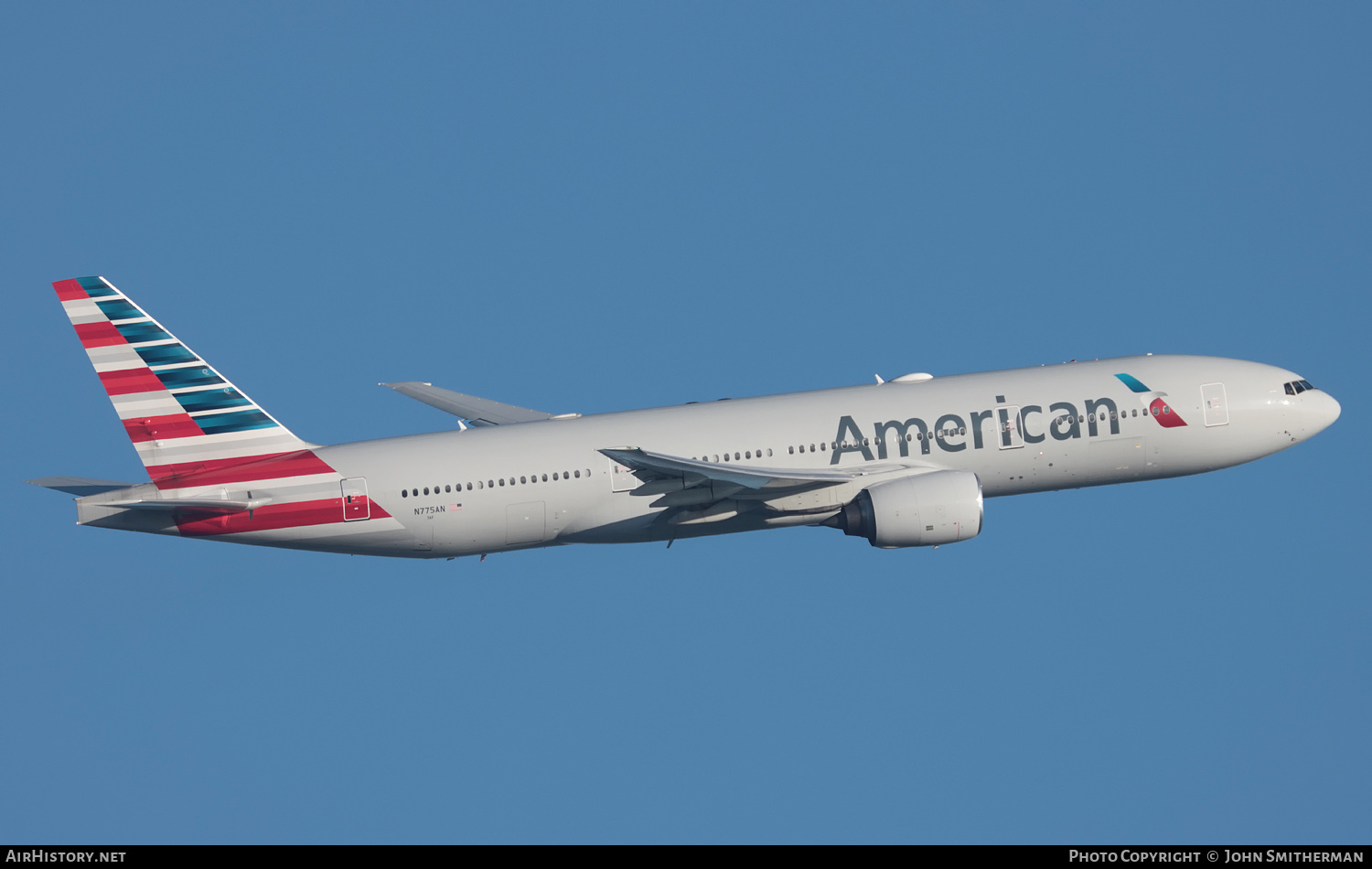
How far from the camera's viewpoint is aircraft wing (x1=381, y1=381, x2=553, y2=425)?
1935 inches

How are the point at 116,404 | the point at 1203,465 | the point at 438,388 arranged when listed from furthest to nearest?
1. the point at 438,388
2. the point at 1203,465
3. the point at 116,404

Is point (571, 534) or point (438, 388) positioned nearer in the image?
point (571, 534)

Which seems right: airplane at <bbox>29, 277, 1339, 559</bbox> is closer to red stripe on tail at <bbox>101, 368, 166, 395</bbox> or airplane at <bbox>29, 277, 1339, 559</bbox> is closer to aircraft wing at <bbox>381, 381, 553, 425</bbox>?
red stripe on tail at <bbox>101, 368, 166, 395</bbox>

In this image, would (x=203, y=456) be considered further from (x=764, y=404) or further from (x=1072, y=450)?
(x=1072, y=450)

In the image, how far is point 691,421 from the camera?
1705 inches

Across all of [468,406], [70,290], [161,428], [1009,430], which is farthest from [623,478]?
[70,290]

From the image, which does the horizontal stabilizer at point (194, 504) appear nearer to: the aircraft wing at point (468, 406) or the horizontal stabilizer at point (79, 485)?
the horizontal stabilizer at point (79, 485)

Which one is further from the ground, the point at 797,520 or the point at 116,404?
the point at 116,404

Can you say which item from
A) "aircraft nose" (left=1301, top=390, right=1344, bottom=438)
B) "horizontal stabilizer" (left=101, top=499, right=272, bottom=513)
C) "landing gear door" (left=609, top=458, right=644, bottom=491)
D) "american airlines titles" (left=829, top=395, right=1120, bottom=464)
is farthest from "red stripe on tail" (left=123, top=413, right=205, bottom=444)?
"aircraft nose" (left=1301, top=390, right=1344, bottom=438)

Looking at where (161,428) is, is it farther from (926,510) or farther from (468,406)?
(926,510)

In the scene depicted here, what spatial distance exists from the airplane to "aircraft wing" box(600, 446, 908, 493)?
7cm

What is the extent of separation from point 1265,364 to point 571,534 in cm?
2064

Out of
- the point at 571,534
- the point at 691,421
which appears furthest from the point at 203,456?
the point at 691,421

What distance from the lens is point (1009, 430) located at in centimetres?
4347
